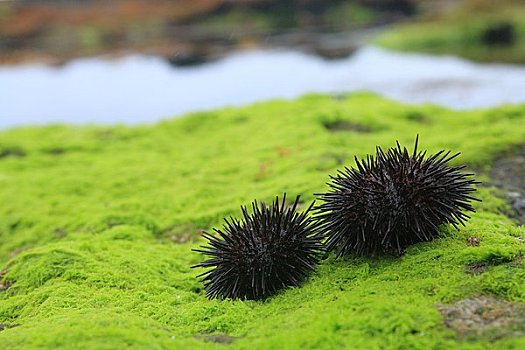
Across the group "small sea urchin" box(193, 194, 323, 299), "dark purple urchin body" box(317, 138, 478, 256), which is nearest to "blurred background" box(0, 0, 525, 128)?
"dark purple urchin body" box(317, 138, 478, 256)

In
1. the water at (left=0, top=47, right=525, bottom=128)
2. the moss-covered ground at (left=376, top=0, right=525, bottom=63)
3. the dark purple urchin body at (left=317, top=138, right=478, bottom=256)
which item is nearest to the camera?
the dark purple urchin body at (left=317, top=138, right=478, bottom=256)

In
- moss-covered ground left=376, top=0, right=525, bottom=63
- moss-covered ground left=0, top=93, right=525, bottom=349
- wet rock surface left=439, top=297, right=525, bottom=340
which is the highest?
moss-covered ground left=376, top=0, right=525, bottom=63

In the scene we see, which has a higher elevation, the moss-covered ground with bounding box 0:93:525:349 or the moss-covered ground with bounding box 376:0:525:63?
the moss-covered ground with bounding box 376:0:525:63

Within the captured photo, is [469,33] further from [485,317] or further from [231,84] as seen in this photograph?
[485,317]

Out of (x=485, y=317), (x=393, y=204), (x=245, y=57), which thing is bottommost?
(x=485, y=317)

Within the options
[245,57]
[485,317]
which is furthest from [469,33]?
[485,317]

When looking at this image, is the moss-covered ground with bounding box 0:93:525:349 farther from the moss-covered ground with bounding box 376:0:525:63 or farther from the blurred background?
the moss-covered ground with bounding box 376:0:525:63

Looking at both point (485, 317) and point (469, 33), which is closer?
point (485, 317)
